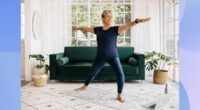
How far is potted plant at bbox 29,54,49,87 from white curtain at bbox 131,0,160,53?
224 cm

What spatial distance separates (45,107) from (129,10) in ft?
12.2

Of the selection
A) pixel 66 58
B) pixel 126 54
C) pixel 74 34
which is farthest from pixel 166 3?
pixel 66 58

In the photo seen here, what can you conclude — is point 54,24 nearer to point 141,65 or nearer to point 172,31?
point 141,65

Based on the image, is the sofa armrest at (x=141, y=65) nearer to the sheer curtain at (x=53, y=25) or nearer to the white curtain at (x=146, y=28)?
the white curtain at (x=146, y=28)

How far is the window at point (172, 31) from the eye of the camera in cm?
543

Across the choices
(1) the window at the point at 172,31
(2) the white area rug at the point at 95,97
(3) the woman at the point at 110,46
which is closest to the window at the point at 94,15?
(1) the window at the point at 172,31

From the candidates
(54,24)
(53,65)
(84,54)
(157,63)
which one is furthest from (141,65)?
(54,24)

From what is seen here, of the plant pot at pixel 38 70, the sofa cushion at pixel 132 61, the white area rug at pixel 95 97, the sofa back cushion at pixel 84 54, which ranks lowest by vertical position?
the white area rug at pixel 95 97

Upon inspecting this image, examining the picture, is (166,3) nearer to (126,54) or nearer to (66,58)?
(126,54)

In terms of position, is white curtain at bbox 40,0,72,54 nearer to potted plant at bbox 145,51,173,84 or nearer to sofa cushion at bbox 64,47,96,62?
sofa cushion at bbox 64,47,96,62

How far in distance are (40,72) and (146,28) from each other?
2.69 meters

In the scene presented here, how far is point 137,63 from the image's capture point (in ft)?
17.1

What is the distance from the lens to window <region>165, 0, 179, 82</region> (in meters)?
5.43

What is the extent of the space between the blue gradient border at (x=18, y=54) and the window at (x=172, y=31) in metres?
4.05
